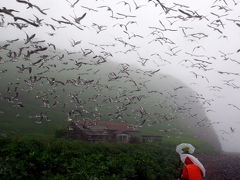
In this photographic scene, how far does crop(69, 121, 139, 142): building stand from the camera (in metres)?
51.5

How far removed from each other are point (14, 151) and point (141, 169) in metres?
7.85

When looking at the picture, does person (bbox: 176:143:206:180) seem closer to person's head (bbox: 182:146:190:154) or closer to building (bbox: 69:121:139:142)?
person's head (bbox: 182:146:190:154)

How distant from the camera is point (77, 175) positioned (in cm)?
1429

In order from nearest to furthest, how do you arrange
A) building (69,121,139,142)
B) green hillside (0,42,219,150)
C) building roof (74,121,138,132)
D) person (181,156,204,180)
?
person (181,156,204,180) < building (69,121,139,142) < building roof (74,121,138,132) < green hillside (0,42,219,150)

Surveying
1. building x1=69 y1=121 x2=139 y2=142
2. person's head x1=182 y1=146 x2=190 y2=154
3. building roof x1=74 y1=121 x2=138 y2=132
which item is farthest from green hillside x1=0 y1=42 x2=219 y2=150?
person's head x1=182 y1=146 x2=190 y2=154

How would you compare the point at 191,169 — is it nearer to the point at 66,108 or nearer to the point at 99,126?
the point at 99,126

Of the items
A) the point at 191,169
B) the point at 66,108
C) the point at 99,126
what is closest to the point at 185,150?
the point at 191,169

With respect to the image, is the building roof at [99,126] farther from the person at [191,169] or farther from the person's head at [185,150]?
the person at [191,169]

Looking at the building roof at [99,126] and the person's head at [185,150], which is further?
the building roof at [99,126]

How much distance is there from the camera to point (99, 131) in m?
53.1

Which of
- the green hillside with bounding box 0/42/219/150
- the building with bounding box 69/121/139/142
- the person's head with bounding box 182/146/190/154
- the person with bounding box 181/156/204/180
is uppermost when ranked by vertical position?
the green hillside with bounding box 0/42/219/150

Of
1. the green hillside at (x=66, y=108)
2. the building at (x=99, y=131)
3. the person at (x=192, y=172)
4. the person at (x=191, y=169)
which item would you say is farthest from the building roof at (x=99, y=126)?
the person at (x=192, y=172)

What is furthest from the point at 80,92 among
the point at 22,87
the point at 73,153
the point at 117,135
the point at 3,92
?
the point at 73,153

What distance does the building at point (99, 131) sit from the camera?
169 feet
